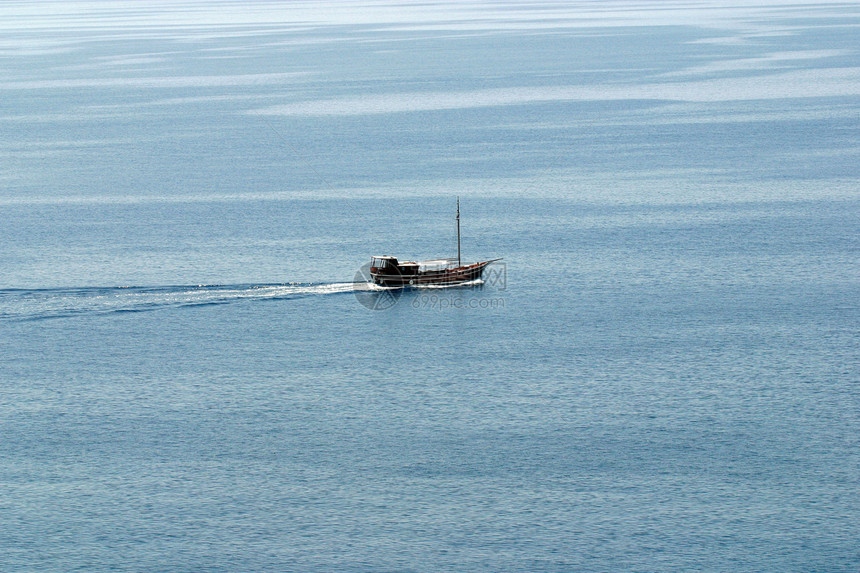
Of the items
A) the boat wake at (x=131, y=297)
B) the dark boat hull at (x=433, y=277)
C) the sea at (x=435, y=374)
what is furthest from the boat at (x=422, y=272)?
the boat wake at (x=131, y=297)

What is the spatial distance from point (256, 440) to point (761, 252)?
212ft

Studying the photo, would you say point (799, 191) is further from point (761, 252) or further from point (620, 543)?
point (620, 543)

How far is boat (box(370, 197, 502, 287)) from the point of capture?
10806cm

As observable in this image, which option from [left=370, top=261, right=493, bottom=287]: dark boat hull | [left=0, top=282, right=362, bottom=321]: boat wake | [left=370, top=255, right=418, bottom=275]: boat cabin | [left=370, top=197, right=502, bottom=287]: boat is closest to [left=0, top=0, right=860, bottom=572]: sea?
[left=0, top=282, right=362, bottom=321]: boat wake

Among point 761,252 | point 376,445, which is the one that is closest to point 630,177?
point 761,252

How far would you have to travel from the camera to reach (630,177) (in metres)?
156

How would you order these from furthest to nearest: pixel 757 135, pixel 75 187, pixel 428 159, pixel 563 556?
1. pixel 757 135
2. pixel 428 159
3. pixel 75 187
4. pixel 563 556

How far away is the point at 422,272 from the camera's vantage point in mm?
109562

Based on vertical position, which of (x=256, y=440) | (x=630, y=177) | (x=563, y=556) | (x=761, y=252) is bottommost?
(x=563, y=556)

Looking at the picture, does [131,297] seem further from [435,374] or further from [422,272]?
[435,374]

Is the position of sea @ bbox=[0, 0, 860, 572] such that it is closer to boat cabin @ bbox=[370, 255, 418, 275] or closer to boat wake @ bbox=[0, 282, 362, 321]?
boat wake @ bbox=[0, 282, 362, 321]

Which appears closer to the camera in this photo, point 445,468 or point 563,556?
point 563,556

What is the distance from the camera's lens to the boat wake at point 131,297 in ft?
342

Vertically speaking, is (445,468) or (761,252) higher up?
(761,252)
